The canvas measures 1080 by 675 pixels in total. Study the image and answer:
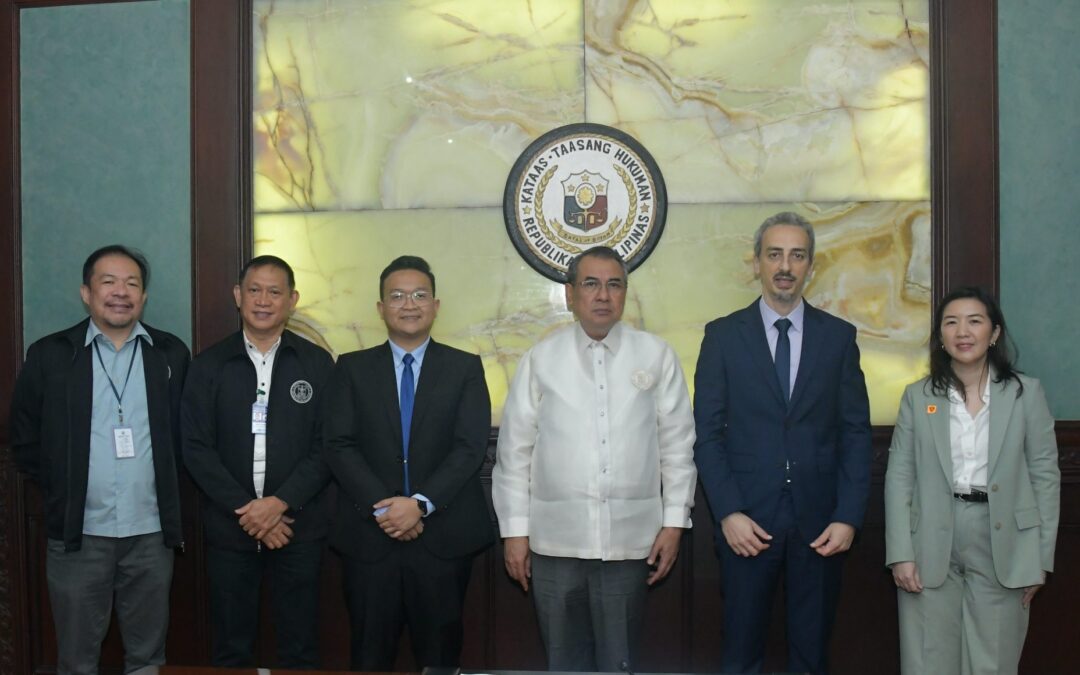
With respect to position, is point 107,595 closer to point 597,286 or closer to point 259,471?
point 259,471

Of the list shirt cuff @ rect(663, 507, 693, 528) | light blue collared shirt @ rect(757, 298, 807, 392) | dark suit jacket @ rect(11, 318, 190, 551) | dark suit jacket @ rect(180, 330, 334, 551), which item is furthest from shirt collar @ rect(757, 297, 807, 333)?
dark suit jacket @ rect(11, 318, 190, 551)

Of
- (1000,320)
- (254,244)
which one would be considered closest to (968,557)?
(1000,320)

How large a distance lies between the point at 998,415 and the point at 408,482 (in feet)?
6.18

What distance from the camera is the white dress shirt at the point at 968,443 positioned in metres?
2.74

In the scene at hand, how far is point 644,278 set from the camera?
139 inches

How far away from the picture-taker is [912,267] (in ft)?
11.3

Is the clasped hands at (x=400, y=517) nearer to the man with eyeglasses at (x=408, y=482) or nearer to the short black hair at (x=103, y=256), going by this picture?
the man with eyeglasses at (x=408, y=482)

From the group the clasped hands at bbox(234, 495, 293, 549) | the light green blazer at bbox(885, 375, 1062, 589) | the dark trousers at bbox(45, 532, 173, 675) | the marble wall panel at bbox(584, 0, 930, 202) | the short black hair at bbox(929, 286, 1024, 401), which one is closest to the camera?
the light green blazer at bbox(885, 375, 1062, 589)

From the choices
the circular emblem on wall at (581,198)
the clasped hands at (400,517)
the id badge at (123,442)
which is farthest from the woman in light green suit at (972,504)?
the id badge at (123,442)

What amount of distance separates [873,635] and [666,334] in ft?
4.66

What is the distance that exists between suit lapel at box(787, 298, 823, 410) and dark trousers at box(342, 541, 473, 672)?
1.24 m

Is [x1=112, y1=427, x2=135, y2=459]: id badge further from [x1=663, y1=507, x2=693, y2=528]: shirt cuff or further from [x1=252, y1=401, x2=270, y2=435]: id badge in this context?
[x1=663, y1=507, x2=693, y2=528]: shirt cuff

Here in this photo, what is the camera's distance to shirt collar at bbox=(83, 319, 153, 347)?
3.07 metres

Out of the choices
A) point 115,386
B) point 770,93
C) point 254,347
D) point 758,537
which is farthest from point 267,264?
point 770,93
